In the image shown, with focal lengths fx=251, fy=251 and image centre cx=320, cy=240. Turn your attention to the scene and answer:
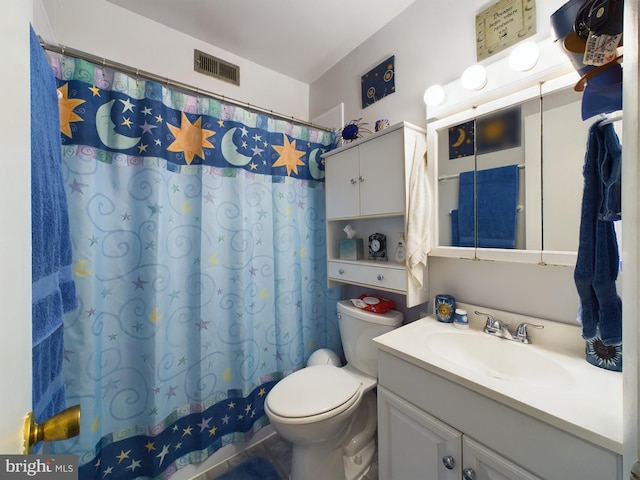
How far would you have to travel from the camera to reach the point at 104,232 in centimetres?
108

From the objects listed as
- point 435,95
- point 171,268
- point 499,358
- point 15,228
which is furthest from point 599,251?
point 171,268

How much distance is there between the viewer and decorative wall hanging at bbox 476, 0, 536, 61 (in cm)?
103

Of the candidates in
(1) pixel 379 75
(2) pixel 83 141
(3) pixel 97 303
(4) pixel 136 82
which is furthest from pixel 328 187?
(3) pixel 97 303

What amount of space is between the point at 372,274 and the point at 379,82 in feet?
3.95

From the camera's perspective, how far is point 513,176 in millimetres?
1057

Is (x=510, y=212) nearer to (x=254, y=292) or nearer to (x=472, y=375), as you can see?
(x=472, y=375)

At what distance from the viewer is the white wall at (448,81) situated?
39.3 inches

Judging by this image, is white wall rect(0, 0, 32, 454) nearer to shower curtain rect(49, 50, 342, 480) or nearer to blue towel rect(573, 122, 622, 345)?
shower curtain rect(49, 50, 342, 480)

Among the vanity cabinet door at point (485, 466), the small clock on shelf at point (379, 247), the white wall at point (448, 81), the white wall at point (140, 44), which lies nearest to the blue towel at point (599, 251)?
the white wall at point (448, 81)

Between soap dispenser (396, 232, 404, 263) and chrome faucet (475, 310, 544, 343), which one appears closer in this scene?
chrome faucet (475, 310, 544, 343)

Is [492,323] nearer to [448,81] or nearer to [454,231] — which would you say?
[454,231]

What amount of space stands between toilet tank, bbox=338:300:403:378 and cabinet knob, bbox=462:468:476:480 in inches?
22.8

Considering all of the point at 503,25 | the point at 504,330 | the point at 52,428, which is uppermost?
the point at 503,25

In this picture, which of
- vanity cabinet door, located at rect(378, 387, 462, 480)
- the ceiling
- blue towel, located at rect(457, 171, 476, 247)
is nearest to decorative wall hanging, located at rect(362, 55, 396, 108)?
the ceiling
